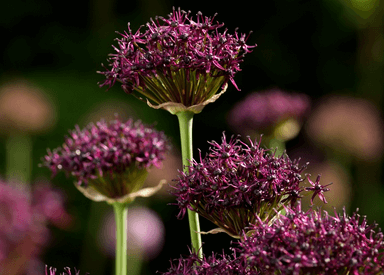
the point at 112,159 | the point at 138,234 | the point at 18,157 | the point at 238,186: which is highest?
the point at 18,157

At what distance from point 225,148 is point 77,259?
428 centimetres

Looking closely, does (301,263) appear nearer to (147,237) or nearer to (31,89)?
(147,237)

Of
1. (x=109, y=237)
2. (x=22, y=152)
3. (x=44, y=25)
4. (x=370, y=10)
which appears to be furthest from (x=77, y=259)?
(x=370, y=10)

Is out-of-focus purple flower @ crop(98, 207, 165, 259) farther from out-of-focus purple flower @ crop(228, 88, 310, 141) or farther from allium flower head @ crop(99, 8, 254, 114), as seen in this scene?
allium flower head @ crop(99, 8, 254, 114)

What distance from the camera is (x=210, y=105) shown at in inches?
203

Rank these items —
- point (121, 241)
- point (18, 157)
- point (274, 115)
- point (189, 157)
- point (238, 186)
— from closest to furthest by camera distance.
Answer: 1. point (238, 186)
2. point (189, 157)
3. point (121, 241)
4. point (274, 115)
5. point (18, 157)

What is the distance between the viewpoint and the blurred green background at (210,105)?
4.93 meters

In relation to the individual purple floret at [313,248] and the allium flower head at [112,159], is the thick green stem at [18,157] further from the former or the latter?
the individual purple floret at [313,248]

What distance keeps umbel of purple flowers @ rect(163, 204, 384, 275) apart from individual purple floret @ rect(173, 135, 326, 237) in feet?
0.32

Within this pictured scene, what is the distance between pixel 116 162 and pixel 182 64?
412mm

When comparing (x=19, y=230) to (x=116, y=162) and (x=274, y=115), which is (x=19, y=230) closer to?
(x=116, y=162)

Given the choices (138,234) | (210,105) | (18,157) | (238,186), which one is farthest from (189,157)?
(210,105)

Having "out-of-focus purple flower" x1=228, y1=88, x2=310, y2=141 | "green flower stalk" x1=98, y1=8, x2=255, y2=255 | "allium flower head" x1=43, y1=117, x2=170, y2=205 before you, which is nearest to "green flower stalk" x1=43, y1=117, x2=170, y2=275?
"allium flower head" x1=43, y1=117, x2=170, y2=205

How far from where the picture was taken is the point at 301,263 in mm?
968
